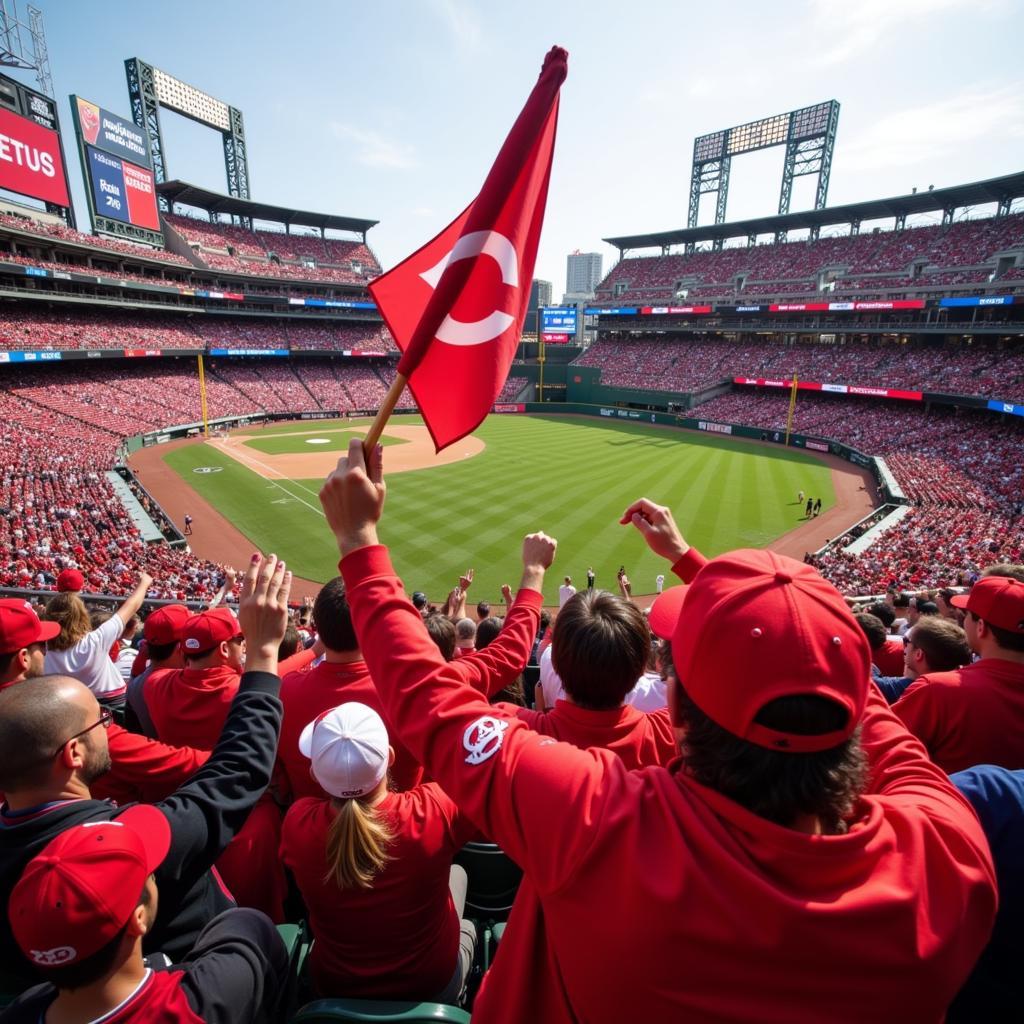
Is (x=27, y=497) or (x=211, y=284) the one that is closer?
(x=27, y=497)

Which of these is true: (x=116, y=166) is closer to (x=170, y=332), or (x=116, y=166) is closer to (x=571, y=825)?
(x=170, y=332)

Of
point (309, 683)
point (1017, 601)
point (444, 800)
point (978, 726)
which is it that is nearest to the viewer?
point (444, 800)

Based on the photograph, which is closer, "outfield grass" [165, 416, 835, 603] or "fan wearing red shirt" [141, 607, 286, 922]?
"fan wearing red shirt" [141, 607, 286, 922]

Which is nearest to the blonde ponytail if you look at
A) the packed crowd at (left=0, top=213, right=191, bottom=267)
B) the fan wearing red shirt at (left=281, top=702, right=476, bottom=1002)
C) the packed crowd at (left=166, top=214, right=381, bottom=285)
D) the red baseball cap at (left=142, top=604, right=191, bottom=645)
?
the fan wearing red shirt at (left=281, top=702, right=476, bottom=1002)

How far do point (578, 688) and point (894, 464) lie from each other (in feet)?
124

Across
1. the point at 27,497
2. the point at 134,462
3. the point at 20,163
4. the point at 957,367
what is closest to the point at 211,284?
the point at 20,163

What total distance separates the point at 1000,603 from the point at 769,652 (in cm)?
309

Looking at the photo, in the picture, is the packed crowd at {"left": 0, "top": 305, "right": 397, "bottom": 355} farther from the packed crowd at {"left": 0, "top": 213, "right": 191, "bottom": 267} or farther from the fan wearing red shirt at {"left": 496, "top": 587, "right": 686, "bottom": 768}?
the fan wearing red shirt at {"left": 496, "top": 587, "right": 686, "bottom": 768}

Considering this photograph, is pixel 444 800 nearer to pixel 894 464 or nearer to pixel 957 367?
pixel 894 464

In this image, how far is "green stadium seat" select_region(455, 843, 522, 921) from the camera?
3.59 meters

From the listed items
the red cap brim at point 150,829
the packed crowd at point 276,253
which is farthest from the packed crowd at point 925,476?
the packed crowd at point 276,253

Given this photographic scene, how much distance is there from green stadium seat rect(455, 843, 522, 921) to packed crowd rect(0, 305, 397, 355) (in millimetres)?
33909

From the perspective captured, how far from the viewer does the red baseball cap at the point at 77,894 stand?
160cm

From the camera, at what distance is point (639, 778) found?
1500 millimetres
